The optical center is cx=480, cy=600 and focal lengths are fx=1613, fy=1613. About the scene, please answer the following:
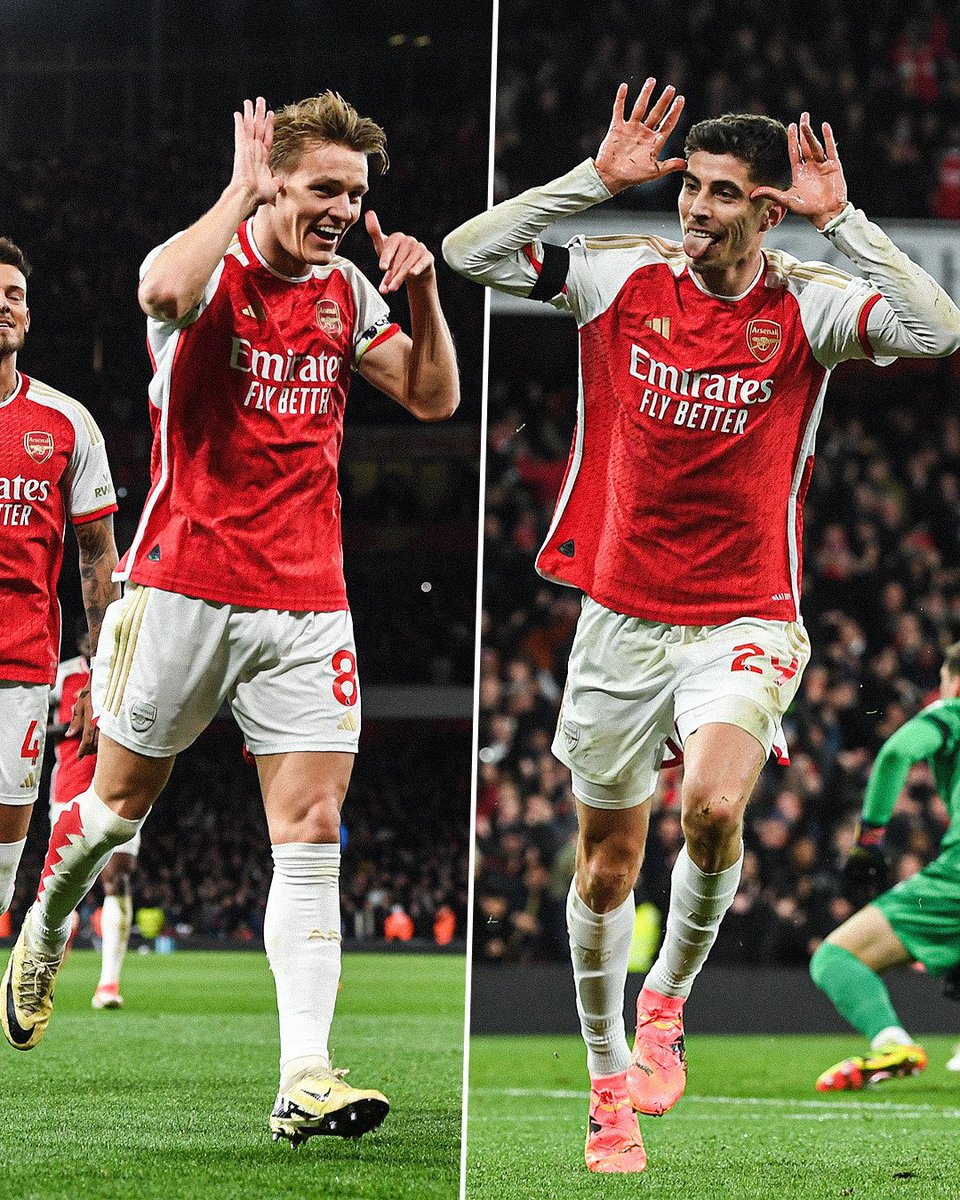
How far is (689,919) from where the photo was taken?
3.44 meters

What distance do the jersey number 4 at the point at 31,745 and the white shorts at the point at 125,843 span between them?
16cm

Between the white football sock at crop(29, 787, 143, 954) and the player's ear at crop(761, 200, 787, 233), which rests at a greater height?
the player's ear at crop(761, 200, 787, 233)

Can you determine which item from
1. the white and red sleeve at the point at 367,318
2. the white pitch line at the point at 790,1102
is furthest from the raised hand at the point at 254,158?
the white pitch line at the point at 790,1102

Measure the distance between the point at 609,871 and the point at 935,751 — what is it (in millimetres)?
1983

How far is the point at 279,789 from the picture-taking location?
3.25m

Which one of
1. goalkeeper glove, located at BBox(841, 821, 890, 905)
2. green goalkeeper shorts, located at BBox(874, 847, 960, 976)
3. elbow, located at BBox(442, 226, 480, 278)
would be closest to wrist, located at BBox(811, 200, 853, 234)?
elbow, located at BBox(442, 226, 480, 278)

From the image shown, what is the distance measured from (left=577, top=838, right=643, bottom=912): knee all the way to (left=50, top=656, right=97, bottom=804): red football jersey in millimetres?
1095

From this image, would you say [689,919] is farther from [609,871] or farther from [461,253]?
[461,253]

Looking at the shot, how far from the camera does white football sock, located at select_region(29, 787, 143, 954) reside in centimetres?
334

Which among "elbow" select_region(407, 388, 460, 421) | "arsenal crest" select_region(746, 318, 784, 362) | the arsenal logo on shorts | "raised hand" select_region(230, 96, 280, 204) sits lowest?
"elbow" select_region(407, 388, 460, 421)

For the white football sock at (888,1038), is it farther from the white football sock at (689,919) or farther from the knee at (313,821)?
the knee at (313,821)

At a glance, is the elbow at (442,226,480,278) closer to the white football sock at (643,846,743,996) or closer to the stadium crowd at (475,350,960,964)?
the white football sock at (643,846,743,996)

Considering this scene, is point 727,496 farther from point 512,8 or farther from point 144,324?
point 512,8

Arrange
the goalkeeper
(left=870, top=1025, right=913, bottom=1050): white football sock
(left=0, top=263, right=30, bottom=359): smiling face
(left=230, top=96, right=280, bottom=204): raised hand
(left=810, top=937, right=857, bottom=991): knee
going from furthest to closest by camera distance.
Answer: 1. (left=810, top=937, right=857, bottom=991): knee
2. (left=870, top=1025, right=913, bottom=1050): white football sock
3. the goalkeeper
4. (left=0, top=263, right=30, bottom=359): smiling face
5. (left=230, top=96, right=280, bottom=204): raised hand
